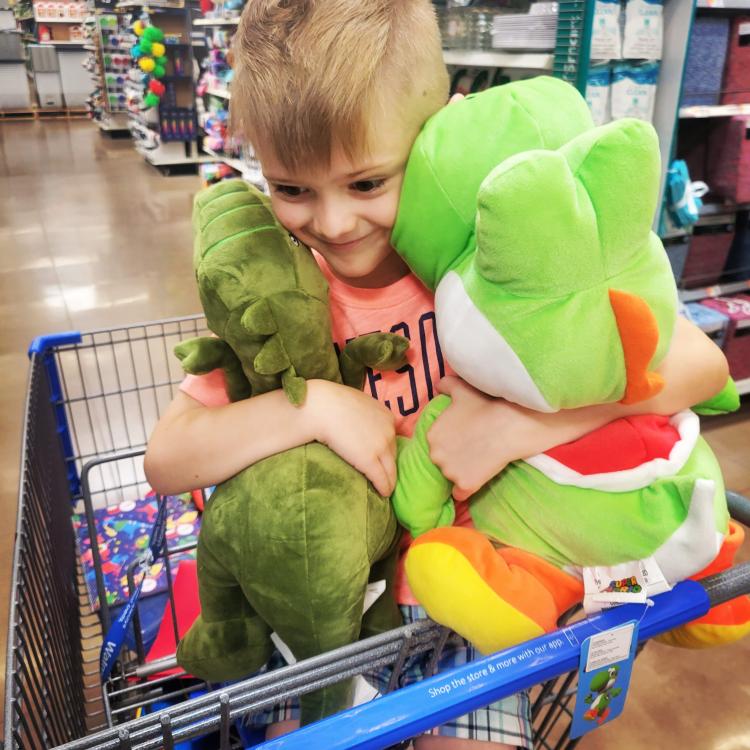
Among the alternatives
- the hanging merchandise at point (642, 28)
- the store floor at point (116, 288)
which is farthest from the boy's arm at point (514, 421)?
the hanging merchandise at point (642, 28)

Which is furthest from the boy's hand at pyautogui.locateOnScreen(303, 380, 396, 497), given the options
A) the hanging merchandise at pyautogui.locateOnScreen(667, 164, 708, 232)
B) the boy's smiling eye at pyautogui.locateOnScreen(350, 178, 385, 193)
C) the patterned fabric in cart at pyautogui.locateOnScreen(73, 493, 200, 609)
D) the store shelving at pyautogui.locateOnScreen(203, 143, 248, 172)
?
the store shelving at pyautogui.locateOnScreen(203, 143, 248, 172)

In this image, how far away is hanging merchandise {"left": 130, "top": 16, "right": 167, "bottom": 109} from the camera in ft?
19.6

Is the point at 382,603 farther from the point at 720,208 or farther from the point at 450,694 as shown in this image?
the point at 720,208

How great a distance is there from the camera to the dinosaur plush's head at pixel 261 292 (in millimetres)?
658

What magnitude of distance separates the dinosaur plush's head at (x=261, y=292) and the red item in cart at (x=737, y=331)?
6.90 ft

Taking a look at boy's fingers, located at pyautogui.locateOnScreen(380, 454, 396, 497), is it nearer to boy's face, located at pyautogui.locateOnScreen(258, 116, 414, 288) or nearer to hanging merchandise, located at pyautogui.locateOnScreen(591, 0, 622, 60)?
boy's face, located at pyautogui.locateOnScreen(258, 116, 414, 288)

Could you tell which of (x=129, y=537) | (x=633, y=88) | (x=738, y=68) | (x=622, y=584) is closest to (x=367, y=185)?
(x=622, y=584)

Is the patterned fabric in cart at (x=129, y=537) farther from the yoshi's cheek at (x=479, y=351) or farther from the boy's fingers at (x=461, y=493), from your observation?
the yoshi's cheek at (x=479, y=351)

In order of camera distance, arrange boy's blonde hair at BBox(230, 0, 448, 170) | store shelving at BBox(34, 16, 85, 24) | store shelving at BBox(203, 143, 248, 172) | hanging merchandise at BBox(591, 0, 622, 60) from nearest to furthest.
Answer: boy's blonde hair at BBox(230, 0, 448, 170) < hanging merchandise at BBox(591, 0, 622, 60) < store shelving at BBox(203, 143, 248, 172) < store shelving at BBox(34, 16, 85, 24)

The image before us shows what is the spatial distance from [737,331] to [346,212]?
2.23 meters

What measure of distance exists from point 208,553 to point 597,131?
580mm

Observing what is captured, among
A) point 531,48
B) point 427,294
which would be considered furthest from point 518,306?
point 531,48

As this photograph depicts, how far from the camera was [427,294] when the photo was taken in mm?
908

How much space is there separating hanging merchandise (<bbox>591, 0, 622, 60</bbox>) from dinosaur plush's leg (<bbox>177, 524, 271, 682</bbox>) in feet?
5.32
